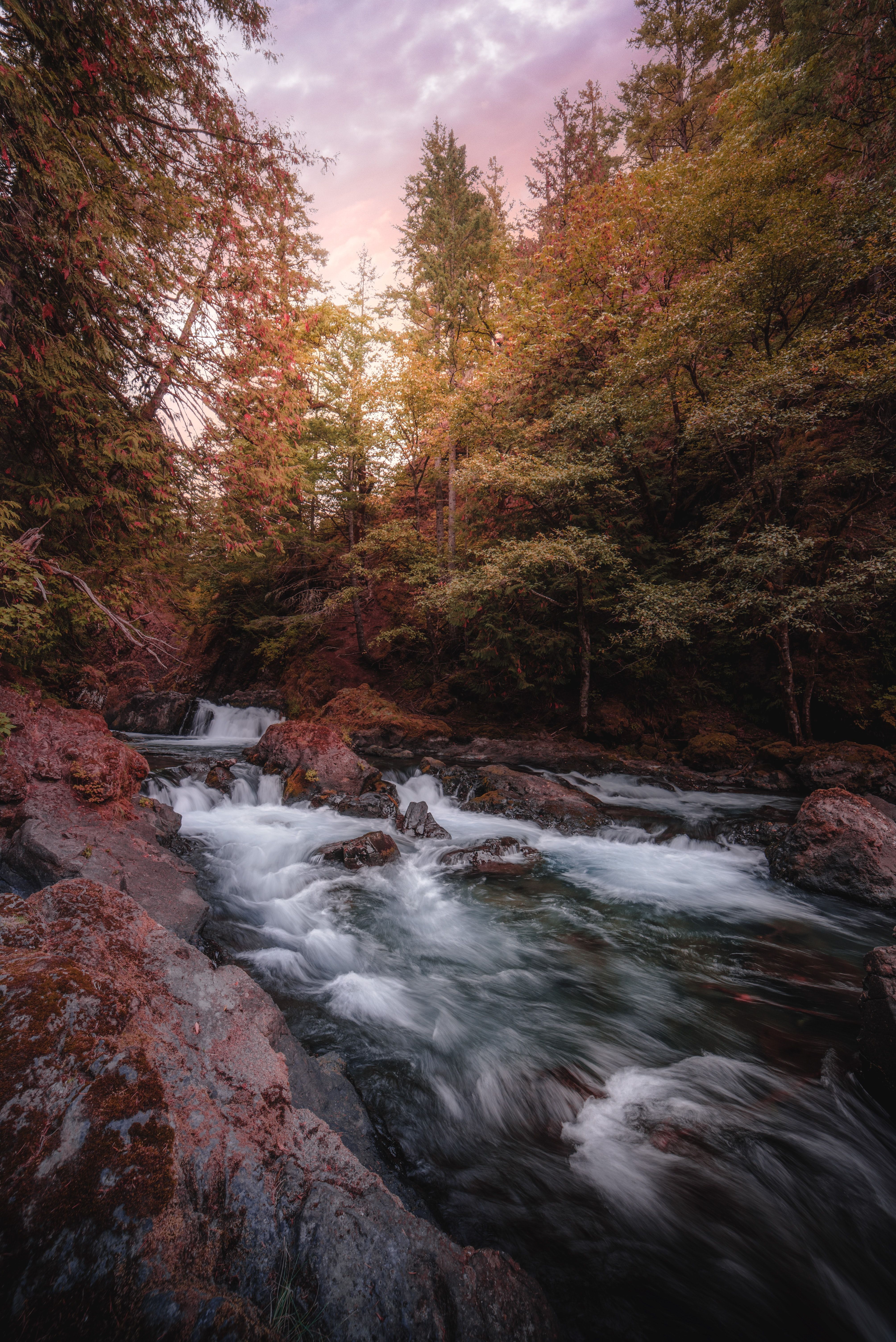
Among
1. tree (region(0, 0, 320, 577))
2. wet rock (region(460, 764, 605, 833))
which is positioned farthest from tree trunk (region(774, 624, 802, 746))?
tree (region(0, 0, 320, 577))

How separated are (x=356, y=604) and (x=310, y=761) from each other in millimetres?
7871

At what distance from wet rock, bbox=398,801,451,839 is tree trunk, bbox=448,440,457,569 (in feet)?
26.1

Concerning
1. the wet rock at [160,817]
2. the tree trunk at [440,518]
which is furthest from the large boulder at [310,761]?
the tree trunk at [440,518]

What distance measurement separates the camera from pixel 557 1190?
261cm

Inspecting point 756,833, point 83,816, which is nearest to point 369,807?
point 83,816

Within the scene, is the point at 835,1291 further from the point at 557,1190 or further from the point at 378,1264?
the point at 378,1264

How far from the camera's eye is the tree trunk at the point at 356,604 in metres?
15.3

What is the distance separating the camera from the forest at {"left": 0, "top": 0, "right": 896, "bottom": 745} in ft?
15.9

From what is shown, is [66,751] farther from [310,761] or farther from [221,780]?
[310,761]

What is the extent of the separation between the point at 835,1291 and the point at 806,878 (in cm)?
486

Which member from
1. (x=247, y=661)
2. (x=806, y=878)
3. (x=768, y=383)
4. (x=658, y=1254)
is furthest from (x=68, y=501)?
(x=247, y=661)

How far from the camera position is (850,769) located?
28.5 feet

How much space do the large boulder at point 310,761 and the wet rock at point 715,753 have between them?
710 cm

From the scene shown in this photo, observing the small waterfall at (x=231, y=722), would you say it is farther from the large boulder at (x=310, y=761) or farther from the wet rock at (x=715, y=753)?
the wet rock at (x=715, y=753)
